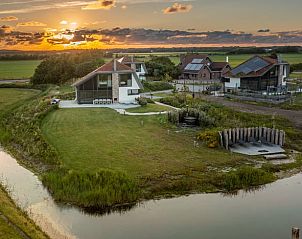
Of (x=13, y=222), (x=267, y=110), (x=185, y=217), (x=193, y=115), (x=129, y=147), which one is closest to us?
(x=13, y=222)

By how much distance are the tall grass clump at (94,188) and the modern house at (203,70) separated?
58153mm

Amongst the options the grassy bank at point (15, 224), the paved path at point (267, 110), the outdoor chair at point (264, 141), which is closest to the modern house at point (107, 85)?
the paved path at point (267, 110)

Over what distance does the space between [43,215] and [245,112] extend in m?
25.9

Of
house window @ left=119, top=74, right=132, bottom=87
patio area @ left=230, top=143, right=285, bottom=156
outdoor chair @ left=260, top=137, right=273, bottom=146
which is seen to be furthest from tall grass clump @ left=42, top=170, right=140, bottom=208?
house window @ left=119, top=74, right=132, bottom=87

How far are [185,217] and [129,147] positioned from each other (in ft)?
33.2

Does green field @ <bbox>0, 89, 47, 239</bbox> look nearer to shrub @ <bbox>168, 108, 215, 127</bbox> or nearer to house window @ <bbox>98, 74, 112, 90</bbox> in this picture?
shrub @ <bbox>168, 108, 215, 127</bbox>

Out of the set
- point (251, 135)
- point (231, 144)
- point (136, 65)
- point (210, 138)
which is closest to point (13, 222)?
point (210, 138)

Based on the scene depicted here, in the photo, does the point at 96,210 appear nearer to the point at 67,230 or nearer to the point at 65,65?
the point at 67,230

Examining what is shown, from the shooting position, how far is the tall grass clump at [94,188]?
1983cm

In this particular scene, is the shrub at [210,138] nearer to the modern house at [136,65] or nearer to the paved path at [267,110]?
the paved path at [267,110]

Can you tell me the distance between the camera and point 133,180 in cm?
2148

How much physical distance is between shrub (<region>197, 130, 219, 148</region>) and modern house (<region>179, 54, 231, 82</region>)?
48333 millimetres

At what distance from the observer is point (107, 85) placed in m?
48.4

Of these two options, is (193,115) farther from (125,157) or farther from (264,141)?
(125,157)
